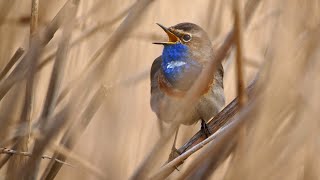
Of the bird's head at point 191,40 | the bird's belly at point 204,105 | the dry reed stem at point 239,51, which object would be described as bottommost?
the bird's belly at point 204,105

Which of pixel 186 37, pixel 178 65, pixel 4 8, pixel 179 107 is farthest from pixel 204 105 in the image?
pixel 179 107

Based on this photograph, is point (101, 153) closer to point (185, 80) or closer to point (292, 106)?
point (292, 106)

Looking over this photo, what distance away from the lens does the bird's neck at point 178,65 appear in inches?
120

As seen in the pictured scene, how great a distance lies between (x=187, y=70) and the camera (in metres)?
3.06

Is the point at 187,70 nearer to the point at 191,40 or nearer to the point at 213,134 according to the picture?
the point at 191,40

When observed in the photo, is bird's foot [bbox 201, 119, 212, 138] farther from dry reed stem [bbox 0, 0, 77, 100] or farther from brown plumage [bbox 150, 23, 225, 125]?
dry reed stem [bbox 0, 0, 77, 100]

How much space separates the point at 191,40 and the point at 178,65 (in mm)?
142

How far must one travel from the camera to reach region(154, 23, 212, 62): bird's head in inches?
118

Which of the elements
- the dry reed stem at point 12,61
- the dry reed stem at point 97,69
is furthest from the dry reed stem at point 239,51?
the dry reed stem at point 12,61

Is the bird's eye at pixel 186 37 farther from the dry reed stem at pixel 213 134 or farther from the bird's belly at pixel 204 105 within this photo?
the dry reed stem at pixel 213 134

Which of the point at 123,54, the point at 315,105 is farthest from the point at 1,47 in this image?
the point at 315,105

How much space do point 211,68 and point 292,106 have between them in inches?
13.3

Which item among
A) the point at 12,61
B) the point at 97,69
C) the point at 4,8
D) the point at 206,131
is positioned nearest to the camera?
the point at 97,69

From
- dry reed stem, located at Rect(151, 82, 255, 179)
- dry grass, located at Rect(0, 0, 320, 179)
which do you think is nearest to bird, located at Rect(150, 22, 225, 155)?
dry reed stem, located at Rect(151, 82, 255, 179)
